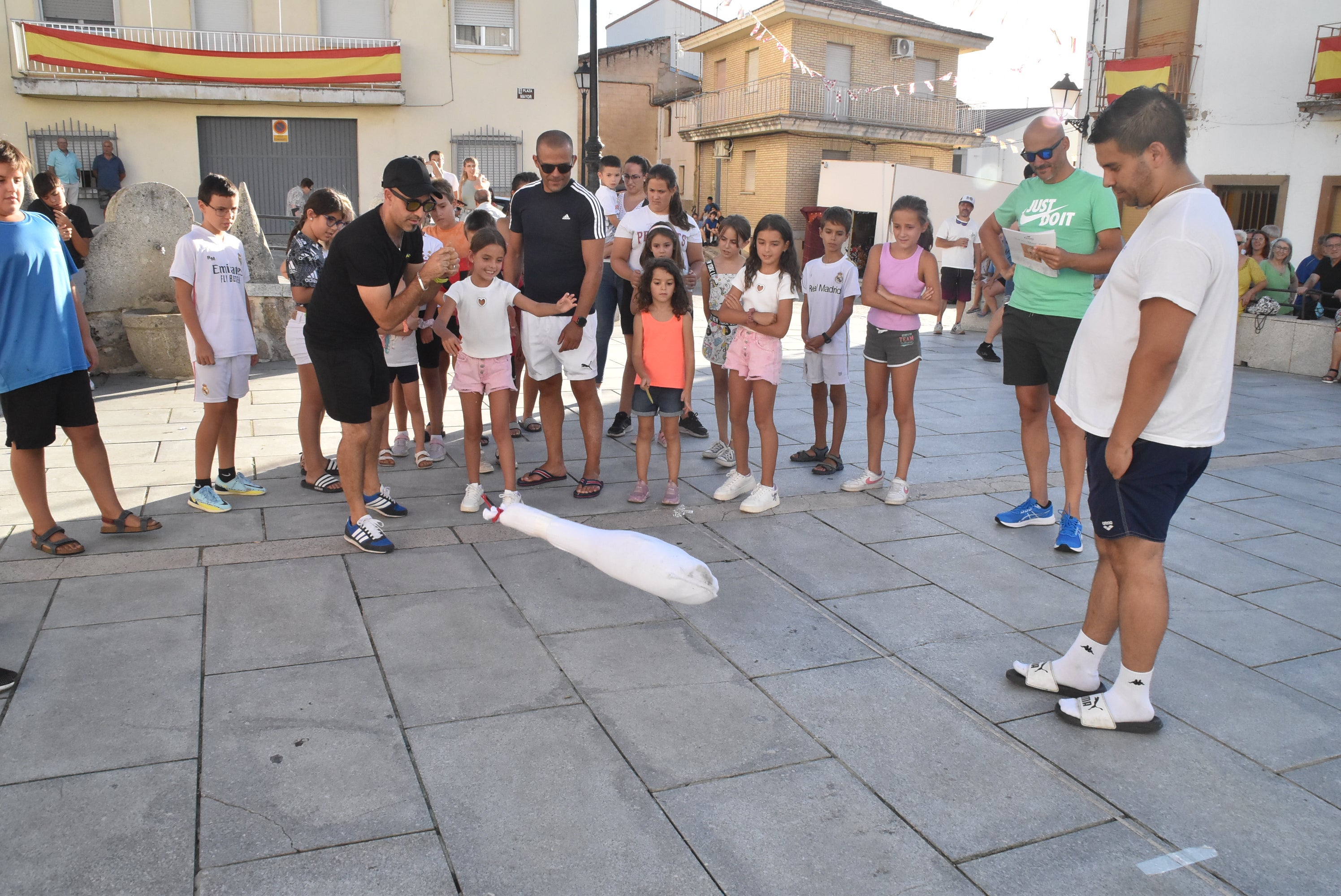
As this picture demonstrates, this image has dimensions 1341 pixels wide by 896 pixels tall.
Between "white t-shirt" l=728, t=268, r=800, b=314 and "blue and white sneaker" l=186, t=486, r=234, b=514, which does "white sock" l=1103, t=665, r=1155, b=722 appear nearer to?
"white t-shirt" l=728, t=268, r=800, b=314

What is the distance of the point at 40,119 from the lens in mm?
19703

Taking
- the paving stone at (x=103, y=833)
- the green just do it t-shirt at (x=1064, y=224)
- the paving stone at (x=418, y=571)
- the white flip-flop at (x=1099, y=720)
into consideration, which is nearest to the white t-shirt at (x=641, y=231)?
the green just do it t-shirt at (x=1064, y=224)

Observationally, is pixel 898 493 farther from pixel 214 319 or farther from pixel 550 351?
pixel 214 319

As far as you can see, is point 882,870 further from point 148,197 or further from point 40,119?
point 40,119

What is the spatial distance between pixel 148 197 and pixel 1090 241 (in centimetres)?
896

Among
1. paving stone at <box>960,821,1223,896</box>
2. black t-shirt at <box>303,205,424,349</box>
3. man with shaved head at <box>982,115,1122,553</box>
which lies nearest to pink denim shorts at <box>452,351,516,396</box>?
black t-shirt at <box>303,205,424,349</box>

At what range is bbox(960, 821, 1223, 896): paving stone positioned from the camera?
2.33m

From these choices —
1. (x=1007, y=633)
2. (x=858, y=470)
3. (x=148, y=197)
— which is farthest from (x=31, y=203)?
(x=1007, y=633)

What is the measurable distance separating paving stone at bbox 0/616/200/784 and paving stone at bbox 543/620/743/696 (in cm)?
126

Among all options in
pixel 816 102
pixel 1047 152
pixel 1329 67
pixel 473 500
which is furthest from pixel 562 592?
pixel 816 102

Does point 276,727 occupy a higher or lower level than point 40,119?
lower

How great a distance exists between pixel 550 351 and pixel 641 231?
147cm

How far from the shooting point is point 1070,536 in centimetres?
475

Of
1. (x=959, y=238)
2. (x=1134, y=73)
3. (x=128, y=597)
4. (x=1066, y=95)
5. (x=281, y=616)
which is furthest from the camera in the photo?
(x=1134, y=73)
